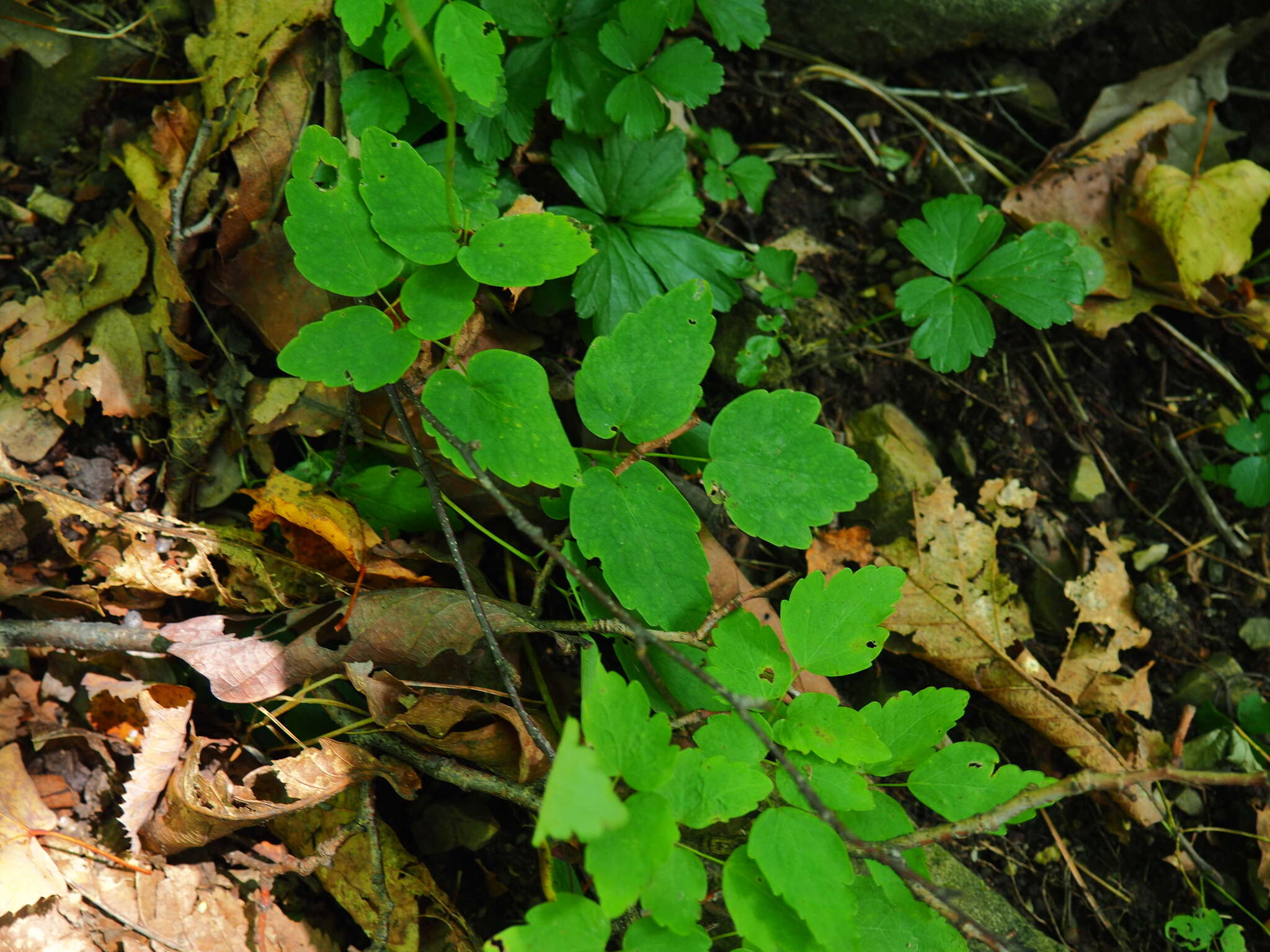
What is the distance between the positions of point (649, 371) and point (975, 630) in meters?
1.17

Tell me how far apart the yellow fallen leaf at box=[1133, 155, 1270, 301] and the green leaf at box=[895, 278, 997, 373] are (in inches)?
28.7

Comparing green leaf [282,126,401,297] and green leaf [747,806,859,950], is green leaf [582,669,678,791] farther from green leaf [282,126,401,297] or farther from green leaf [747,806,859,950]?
green leaf [282,126,401,297]

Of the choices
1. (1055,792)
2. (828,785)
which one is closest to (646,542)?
(828,785)

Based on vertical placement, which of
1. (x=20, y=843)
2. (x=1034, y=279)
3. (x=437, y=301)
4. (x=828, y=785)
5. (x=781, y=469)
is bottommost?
(x=20, y=843)

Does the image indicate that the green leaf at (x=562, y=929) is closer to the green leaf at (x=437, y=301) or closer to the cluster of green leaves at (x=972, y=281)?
the green leaf at (x=437, y=301)

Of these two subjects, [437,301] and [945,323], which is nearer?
[437,301]

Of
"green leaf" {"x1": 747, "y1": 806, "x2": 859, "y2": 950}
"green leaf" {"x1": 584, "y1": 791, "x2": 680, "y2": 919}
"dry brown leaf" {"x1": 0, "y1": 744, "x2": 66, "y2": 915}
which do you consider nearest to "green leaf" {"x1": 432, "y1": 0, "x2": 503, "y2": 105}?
"green leaf" {"x1": 584, "y1": 791, "x2": 680, "y2": 919}

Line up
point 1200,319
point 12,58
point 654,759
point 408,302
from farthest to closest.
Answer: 1. point 1200,319
2. point 12,58
3. point 408,302
4. point 654,759

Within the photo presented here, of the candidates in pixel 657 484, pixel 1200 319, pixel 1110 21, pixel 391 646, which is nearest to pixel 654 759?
pixel 657 484

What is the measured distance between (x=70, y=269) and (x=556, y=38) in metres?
1.38

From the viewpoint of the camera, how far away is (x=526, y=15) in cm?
197

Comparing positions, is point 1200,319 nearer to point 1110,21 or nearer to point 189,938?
point 1110,21

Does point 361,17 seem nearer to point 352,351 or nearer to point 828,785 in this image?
point 352,351

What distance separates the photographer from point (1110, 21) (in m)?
2.67
